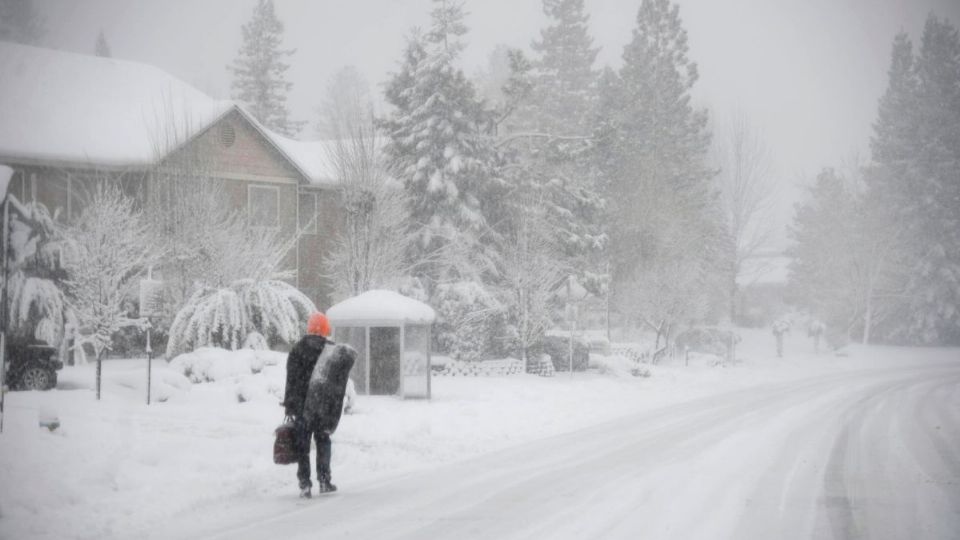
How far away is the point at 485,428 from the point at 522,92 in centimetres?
2162

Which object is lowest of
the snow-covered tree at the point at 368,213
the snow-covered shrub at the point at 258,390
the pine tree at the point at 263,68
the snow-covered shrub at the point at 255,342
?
the snow-covered shrub at the point at 258,390

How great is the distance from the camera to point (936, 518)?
8102mm

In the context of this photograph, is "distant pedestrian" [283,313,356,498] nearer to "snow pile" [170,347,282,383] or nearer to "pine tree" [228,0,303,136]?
"snow pile" [170,347,282,383]

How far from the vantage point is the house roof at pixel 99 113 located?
103 ft

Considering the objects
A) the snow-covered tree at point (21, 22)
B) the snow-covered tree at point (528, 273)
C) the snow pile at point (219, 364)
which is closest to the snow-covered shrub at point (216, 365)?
the snow pile at point (219, 364)

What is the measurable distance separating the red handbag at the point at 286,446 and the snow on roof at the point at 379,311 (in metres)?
11.4

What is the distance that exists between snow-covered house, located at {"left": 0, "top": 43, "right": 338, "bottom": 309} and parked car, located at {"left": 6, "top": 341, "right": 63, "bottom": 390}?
11.1 metres

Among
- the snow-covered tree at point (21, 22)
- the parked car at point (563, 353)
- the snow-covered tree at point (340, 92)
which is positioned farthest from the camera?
the snow-covered tree at point (340, 92)

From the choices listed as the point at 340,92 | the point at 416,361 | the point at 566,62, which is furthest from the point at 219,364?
the point at 340,92

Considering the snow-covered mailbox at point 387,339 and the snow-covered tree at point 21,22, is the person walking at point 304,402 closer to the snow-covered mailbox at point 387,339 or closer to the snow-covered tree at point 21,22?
the snow-covered mailbox at point 387,339

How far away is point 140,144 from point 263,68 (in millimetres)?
31799

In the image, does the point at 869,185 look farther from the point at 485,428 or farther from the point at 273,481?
the point at 273,481

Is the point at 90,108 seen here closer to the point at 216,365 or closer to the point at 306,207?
the point at 306,207

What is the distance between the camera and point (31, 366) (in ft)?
61.2
